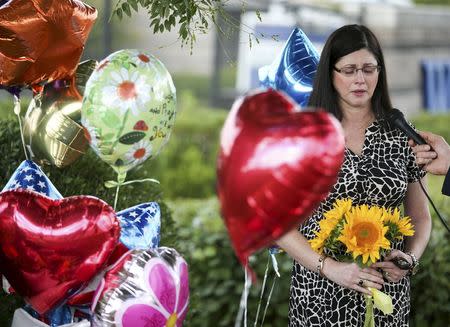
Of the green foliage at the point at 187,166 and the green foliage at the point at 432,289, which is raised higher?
the green foliage at the point at 432,289

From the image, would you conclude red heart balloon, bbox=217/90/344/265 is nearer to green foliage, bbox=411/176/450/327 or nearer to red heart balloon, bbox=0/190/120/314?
red heart balloon, bbox=0/190/120/314

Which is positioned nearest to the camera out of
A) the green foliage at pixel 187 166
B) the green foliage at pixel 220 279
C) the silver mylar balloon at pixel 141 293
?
the silver mylar balloon at pixel 141 293

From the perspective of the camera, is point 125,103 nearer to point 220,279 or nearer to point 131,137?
point 131,137

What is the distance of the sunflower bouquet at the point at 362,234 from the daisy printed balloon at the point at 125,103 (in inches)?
24.5

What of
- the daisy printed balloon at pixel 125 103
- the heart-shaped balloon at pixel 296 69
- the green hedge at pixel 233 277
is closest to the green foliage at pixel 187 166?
the green hedge at pixel 233 277

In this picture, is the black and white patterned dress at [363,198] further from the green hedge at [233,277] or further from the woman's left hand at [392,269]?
the green hedge at [233,277]

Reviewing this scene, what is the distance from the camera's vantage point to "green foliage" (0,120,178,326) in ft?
11.1

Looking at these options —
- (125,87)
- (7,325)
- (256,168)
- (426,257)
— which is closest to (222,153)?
(256,168)

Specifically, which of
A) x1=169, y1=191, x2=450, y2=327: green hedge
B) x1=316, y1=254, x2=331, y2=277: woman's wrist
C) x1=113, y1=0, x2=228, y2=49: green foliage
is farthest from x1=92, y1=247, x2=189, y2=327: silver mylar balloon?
x1=169, y1=191, x2=450, y2=327: green hedge

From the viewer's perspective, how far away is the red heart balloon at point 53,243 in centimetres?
253

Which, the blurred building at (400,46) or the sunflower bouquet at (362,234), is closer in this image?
the sunflower bouquet at (362,234)

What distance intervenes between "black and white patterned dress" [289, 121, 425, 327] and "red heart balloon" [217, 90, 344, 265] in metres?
0.79

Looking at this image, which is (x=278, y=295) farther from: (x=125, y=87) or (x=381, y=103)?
(x=125, y=87)

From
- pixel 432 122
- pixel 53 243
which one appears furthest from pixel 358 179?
pixel 432 122
